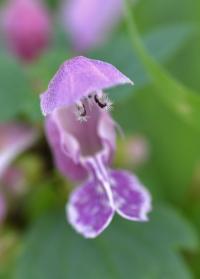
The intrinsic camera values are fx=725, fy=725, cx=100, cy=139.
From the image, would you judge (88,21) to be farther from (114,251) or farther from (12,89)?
(114,251)

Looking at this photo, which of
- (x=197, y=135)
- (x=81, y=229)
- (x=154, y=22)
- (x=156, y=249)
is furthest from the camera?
(x=154, y=22)

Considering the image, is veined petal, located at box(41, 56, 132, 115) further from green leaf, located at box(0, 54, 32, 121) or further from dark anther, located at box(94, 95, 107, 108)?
green leaf, located at box(0, 54, 32, 121)

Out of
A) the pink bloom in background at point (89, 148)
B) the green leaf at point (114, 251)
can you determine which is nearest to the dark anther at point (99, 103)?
the pink bloom in background at point (89, 148)

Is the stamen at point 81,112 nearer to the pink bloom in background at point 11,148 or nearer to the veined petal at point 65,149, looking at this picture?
the veined petal at point 65,149

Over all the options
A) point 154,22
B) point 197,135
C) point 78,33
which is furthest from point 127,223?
point 154,22

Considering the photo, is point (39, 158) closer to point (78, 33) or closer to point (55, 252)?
point (55, 252)

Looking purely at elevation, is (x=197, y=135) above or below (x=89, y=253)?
below

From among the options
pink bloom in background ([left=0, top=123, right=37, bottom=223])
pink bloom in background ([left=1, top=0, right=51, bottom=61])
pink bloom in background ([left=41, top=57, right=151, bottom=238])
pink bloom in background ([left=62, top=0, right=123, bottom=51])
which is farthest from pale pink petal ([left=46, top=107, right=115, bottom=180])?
pink bloom in background ([left=62, top=0, right=123, bottom=51])
